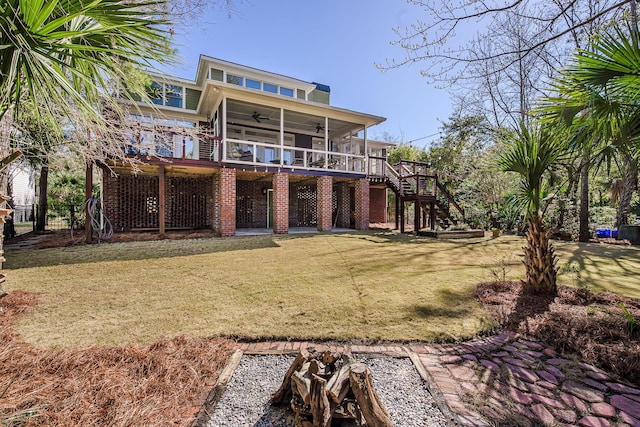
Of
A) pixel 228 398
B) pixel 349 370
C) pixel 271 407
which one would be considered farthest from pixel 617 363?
pixel 228 398

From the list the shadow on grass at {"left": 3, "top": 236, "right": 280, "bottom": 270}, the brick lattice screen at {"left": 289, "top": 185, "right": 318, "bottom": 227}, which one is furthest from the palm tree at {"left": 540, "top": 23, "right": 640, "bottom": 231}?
the brick lattice screen at {"left": 289, "top": 185, "right": 318, "bottom": 227}

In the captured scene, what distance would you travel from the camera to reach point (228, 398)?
7.09 feet

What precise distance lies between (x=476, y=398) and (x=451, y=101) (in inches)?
678

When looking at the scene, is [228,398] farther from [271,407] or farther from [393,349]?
[393,349]

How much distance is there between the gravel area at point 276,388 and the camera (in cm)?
193

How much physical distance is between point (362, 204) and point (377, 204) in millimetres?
4952

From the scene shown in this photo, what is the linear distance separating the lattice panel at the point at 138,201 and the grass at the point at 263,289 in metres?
4.69

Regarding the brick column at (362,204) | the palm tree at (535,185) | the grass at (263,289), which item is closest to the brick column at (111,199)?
the grass at (263,289)

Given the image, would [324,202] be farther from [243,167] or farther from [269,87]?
[269,87]

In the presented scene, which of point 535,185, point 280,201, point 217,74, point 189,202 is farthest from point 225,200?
point 535,185

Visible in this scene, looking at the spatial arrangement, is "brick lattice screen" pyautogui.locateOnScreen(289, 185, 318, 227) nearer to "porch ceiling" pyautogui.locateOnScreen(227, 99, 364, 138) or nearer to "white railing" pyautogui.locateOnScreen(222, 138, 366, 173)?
"white railing" pyautogui.locateOnScreen(222, 138, 366, 173)

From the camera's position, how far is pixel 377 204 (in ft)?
62.2

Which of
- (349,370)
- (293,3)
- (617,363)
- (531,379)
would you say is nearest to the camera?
(349,370)

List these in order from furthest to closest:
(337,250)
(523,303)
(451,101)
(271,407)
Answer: (451,101) → (337,250) → (523,303) → (271,407)
